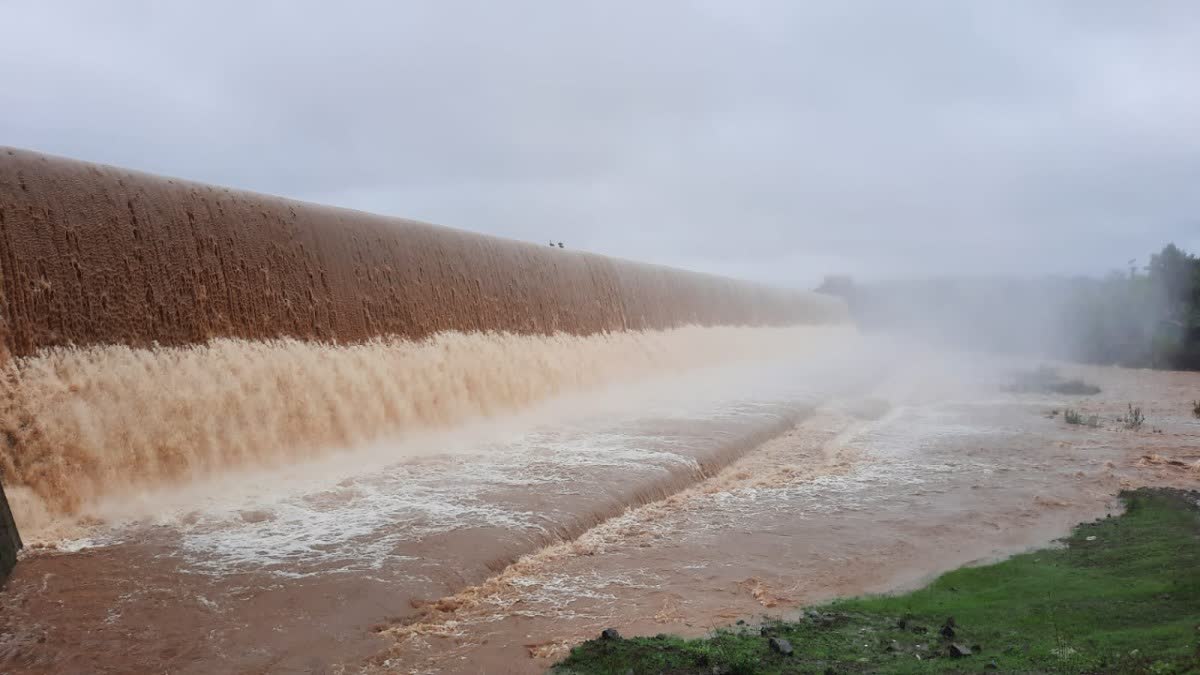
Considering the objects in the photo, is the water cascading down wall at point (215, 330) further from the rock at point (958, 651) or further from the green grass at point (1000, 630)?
the rock at point (958, 651)

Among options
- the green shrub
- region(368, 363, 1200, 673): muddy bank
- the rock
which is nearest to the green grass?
the rock

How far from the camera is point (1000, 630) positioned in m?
4.29

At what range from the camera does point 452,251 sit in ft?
42.4

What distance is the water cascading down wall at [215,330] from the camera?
6934 mm

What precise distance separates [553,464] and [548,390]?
16.3ft

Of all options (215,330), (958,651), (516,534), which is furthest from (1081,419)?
(215,330)

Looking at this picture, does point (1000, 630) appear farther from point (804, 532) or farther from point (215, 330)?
point (215, 330)

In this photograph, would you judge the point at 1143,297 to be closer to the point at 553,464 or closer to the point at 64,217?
the point at 553,464

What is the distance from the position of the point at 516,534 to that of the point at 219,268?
15.9 feet

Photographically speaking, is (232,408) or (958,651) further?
(232,408)

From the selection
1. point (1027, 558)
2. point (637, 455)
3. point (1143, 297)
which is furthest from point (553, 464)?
point (1143, 297)

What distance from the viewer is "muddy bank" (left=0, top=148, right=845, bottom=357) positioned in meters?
7.10

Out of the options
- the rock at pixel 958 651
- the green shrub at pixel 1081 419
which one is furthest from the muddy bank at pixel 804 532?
the rock at pixel 958 651

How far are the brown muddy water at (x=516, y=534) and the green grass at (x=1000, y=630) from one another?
530 millimetres
